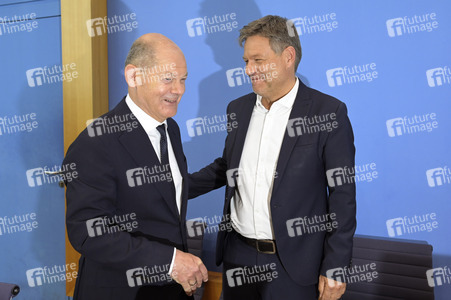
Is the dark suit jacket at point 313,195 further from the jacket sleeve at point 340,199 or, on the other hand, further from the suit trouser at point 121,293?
the suit trouser at point 121,293

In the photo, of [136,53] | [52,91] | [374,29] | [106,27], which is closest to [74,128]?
[52,91]

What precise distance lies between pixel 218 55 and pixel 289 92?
1073 mm

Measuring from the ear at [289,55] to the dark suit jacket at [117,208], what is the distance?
0.81 metres

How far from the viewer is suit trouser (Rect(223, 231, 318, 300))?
5.29 feet

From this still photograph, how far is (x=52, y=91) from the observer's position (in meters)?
2.97

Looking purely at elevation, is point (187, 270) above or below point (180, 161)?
below

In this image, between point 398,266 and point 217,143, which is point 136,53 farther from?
point 398,266

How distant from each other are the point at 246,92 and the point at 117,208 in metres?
1.61

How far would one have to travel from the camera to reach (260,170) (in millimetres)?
1687

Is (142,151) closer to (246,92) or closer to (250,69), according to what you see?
(250,69)

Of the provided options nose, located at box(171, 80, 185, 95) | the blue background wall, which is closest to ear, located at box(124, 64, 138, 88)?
nose, located at box(171, 80, 185, 95)

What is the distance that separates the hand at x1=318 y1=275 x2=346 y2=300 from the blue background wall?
3.38ft

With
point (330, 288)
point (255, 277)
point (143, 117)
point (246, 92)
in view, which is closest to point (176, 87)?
point (143, 117)

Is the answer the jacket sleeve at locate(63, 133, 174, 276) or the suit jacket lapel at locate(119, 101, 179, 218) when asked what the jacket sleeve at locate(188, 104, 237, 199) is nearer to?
the suit jacket lapel at locate(119, 101, 179, 218)
